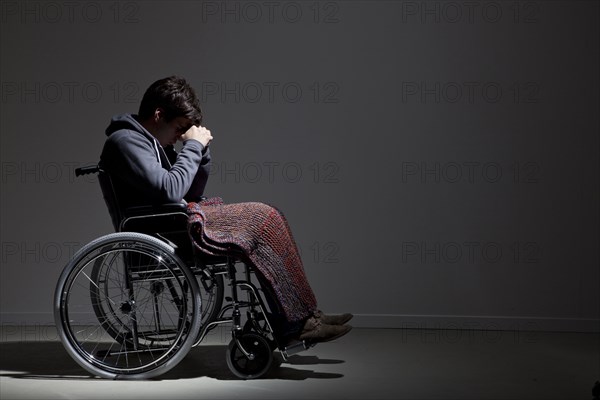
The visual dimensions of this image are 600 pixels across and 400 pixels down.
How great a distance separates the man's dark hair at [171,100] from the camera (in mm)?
3051

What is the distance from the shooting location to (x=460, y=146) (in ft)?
13.3

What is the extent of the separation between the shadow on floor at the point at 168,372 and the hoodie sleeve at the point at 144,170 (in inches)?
25.3

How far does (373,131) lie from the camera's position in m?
4.08

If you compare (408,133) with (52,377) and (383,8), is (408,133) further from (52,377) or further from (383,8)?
(52,377)

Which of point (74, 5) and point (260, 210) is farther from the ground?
point (74, 5)

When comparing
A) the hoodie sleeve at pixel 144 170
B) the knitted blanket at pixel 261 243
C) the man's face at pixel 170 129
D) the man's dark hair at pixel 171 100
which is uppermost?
the man's dark hair at pixel 171 100

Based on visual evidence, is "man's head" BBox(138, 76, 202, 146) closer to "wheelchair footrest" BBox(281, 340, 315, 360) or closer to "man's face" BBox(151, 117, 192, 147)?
"man's face" BBox(151, 117, 192, 147)

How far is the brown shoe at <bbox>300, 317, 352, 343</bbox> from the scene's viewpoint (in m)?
2.83

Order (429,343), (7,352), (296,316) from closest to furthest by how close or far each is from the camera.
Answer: (296,316) < (7,352) < (429,343)

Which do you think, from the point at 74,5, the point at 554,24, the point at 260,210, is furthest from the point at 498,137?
the point at 74,5

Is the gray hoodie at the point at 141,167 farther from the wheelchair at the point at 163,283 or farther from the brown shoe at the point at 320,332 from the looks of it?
the brown shoe at the point at 320,332

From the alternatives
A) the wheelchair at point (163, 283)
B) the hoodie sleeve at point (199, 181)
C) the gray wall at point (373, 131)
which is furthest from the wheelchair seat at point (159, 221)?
the gray wall at point (373, 131)

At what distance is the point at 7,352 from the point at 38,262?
820mm

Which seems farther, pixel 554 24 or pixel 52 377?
pixel 554 24
